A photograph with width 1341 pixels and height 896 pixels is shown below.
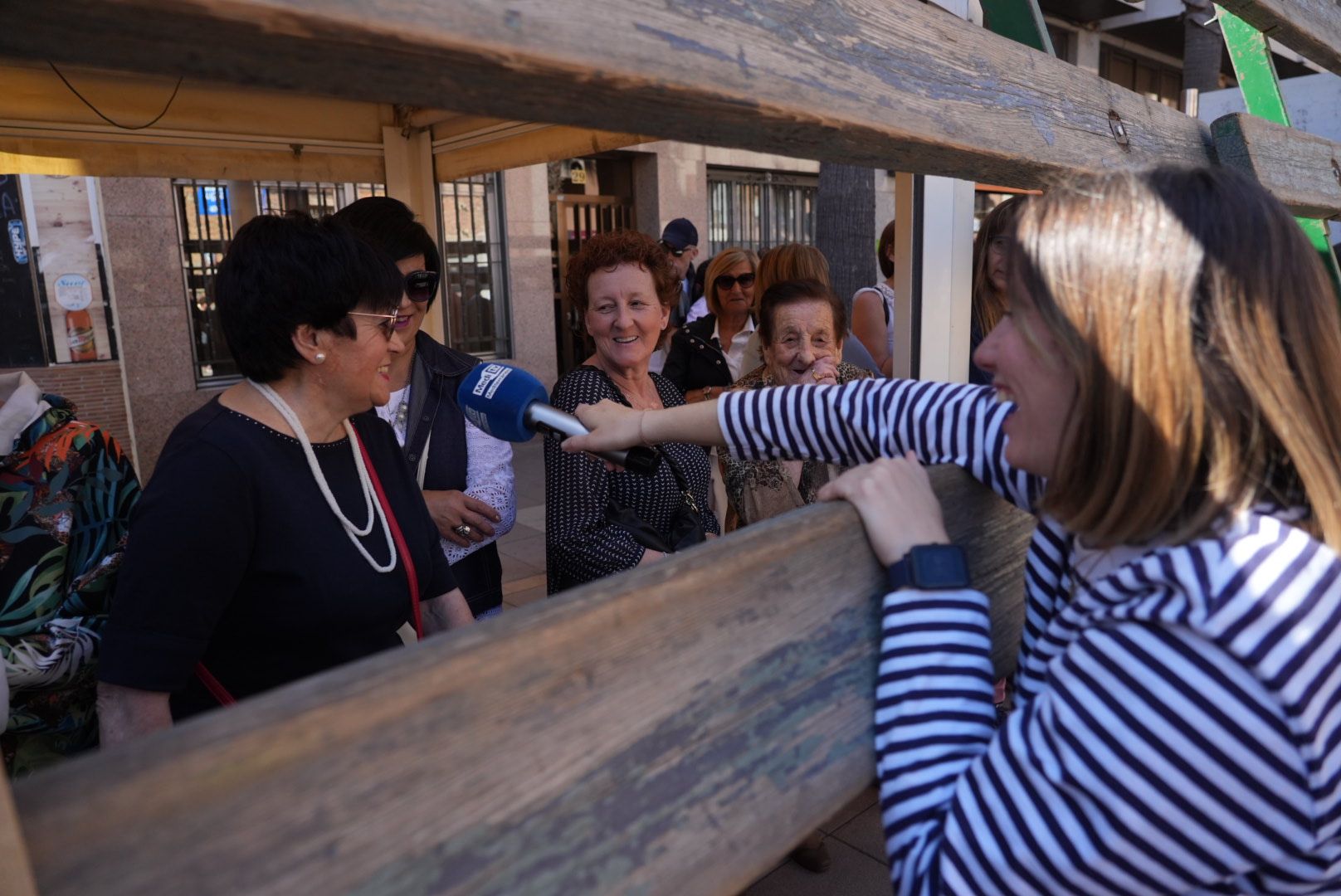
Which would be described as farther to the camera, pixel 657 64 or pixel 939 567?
pixel 939 567

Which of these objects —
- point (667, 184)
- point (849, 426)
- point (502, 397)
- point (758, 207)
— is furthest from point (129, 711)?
point (758, 207)

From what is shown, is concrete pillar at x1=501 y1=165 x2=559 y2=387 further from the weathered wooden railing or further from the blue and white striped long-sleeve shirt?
the blue and white striped long-sleeve shirt

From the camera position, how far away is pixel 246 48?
655mm

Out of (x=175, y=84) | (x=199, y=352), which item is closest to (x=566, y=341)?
(x=199, y=352)

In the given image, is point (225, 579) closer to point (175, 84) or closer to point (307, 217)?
point (307, 217)

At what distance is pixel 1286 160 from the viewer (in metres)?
2.60

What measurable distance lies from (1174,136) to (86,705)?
2792 mm

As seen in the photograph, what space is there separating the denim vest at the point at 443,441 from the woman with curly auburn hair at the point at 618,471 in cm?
32

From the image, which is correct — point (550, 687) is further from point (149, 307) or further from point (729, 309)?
point (149, 307)

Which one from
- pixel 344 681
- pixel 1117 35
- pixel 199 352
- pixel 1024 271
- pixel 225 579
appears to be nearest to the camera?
pixel 344 681

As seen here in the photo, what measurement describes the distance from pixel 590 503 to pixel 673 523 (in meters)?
0.28

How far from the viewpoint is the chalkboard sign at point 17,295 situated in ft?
24.5

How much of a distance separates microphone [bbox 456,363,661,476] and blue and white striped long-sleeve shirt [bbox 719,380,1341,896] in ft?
2.28

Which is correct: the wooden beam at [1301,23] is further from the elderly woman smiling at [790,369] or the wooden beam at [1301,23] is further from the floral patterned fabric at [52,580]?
the floral patterned fabric at [52,580]
